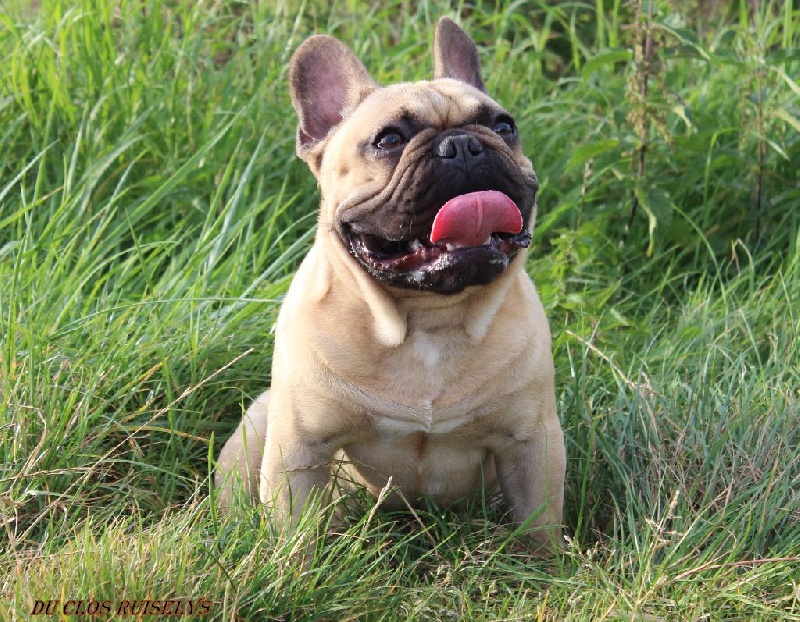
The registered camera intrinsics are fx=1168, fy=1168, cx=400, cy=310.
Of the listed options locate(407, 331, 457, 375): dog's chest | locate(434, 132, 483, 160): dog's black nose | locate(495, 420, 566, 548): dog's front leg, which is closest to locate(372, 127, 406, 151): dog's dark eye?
locate(434, 132, 483, 160): dog's black nose

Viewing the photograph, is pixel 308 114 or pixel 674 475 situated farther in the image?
pixel 308 114

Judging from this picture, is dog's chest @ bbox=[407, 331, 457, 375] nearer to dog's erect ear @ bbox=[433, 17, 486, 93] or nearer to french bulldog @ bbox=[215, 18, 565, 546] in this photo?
french bulldog @ bbox=[215, 18, 565, 546]

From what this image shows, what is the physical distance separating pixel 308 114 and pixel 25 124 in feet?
5.94

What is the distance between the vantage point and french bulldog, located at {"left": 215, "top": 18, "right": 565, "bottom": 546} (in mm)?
2920

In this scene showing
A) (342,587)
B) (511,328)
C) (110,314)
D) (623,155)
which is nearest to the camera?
(342,587)

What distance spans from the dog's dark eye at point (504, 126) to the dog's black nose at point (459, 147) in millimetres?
262

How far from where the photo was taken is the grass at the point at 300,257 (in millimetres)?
2756

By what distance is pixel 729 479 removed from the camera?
3.14 meters

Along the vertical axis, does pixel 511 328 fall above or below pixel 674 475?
above

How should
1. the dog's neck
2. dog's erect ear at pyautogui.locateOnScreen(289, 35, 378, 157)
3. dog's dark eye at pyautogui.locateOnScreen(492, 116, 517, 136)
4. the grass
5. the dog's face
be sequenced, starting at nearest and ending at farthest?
the grass, the dog's face, the dog's neck, dog's dark eye at pyautogui.locateOnScreen(492, 116, 517, 136), dog's erect ear at pyautogui.locateOnScreen(289, 35, 378, 157)

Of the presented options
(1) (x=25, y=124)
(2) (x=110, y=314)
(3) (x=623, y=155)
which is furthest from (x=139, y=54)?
(3) (x=623, y=155)

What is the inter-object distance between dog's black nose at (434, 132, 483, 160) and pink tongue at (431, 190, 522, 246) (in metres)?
0.11

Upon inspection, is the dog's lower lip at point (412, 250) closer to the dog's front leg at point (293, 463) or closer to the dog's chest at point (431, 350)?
the dog's chest at point (431, 350)

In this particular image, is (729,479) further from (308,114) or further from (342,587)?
(308,114)
